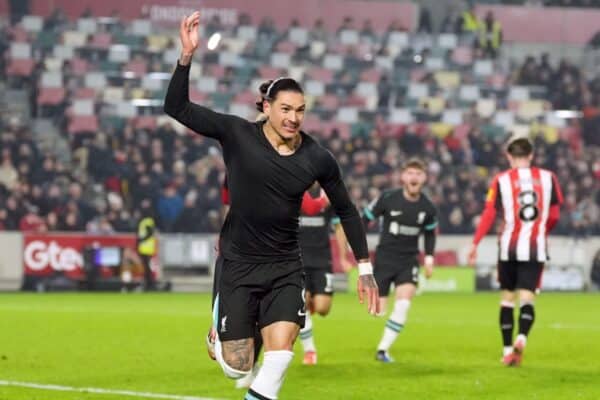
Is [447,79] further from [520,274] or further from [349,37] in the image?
[520,274]

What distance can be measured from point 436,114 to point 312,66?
3732 millimetres

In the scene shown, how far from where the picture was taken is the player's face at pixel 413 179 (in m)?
14.4

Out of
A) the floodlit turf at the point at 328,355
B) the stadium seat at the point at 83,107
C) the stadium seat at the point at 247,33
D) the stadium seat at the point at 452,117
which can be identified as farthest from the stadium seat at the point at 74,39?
the floodlit turf at the point at 328,355

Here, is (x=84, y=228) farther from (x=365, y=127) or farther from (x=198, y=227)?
(x=365, y=127)

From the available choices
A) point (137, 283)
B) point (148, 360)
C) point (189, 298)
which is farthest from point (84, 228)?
point (148, 360)

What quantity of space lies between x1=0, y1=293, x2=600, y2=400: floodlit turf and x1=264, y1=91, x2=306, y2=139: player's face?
3.49 m

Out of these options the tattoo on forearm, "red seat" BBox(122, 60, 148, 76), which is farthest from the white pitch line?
"red seat" BBox(122, 60, 148, 76)

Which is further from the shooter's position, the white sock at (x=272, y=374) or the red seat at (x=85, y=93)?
the red seat at (x=85, y=93)

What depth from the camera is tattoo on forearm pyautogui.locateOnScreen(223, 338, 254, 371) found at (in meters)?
7.85

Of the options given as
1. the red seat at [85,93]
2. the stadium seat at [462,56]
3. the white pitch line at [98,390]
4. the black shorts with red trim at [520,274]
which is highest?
the stadium seat at [462,56]

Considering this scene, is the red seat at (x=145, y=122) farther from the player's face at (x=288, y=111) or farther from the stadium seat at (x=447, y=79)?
the player's face at (x=288, y=111)

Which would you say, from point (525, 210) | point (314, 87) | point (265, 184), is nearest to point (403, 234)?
point (525, 210)

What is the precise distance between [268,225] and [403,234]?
6.96 metres

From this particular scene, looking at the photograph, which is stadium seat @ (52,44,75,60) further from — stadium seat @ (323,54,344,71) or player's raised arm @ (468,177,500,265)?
player's raised arm @ (468,177,500,265)
